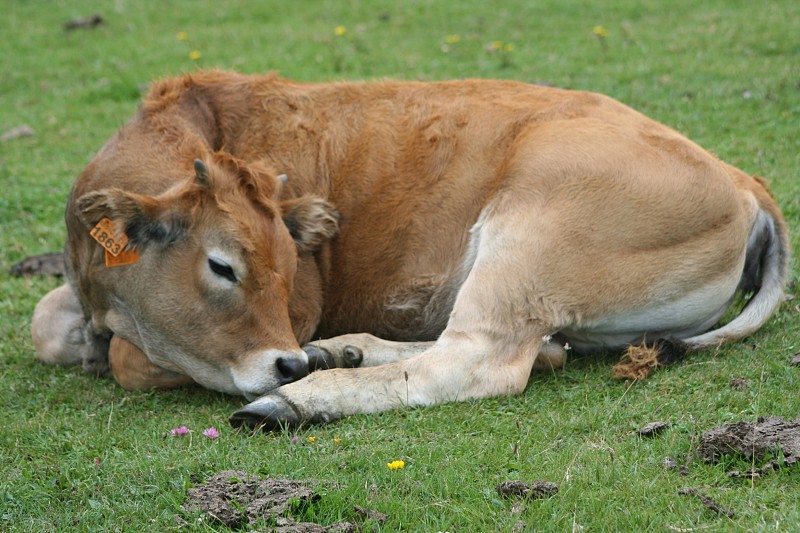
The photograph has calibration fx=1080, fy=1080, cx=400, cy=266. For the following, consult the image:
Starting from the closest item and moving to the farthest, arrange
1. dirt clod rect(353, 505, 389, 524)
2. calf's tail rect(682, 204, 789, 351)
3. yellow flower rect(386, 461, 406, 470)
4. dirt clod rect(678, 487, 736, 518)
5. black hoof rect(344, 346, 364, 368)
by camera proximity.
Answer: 1. dirt clod rect(678, 487, 736, 518)
2. dirt clod rect(353, 505, 389, 524)
3. yellow flower rect(386, 461, 406, 470)
4. calf's tail rect(682, 204, 789, 351)
5. black hoof rect(344, 346, 364, 368)

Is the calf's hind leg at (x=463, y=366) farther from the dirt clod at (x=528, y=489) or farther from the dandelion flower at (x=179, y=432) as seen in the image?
the dirt clod at (x=528, y=489)

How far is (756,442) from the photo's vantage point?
13.4ft

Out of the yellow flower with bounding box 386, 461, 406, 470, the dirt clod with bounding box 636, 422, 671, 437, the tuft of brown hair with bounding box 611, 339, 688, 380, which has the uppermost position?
the yellow flower with bounding box 386, 461, 406, 470

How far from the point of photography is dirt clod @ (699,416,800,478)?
3975 mm

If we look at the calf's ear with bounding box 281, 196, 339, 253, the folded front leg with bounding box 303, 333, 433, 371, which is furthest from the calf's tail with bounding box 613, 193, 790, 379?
A: the calf's ear with bounding box 281, 196, 339, 253

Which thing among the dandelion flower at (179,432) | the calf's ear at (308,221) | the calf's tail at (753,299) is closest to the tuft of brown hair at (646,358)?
the calf's tail at (753,299)

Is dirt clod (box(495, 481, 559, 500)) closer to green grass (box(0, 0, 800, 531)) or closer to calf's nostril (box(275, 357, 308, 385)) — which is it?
green grass (box(0, 0, 800, 531))

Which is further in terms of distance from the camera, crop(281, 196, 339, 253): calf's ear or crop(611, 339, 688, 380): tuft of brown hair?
crop(281, 196, 339, 253): calf's ear

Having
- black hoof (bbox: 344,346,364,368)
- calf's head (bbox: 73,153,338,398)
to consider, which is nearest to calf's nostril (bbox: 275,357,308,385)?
calf's head (bbox: 73,153,338,398)

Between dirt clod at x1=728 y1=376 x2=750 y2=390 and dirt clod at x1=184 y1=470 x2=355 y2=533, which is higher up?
dirt clod at x1=184 y1=470 x2=355 y2=533

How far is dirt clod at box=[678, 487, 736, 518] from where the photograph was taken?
12.1ft

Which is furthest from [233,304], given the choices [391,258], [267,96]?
[267,96]

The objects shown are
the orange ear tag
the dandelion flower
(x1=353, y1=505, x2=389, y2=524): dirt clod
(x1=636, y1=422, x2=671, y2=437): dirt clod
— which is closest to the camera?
(x1=353, y1=505, x2=389, y2=524): dirt clod

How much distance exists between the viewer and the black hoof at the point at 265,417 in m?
4.91
